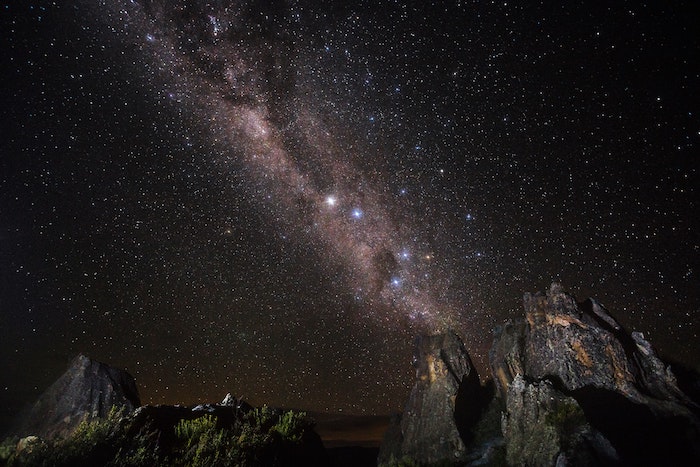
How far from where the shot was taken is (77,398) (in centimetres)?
2397

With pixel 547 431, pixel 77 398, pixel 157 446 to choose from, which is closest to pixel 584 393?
pixel 547 431

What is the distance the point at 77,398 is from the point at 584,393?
1488 inches

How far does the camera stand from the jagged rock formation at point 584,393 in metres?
17.3

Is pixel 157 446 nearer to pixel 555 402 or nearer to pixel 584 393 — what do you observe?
pixel 555 402

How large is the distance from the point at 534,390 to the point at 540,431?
2560 millimetres

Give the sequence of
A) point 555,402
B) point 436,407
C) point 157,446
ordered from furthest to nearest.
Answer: point 436,407 → point 555,402 → point 157,446

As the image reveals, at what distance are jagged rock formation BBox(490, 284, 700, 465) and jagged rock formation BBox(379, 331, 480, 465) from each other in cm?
422

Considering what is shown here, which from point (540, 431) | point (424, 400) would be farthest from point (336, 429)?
point (540, 431)

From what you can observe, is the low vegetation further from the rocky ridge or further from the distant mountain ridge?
the rocky ridge

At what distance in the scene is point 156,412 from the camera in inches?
386

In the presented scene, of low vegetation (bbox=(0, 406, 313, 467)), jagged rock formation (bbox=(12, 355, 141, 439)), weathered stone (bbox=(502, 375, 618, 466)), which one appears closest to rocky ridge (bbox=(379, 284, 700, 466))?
weathered stone (bbox=(502, 375, 618, 466))

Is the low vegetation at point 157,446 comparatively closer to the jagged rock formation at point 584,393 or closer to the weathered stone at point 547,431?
the weathered stone at point 547,431

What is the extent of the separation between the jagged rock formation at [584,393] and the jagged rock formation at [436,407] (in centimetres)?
A: 422

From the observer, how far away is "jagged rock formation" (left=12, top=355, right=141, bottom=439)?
23.3 m
